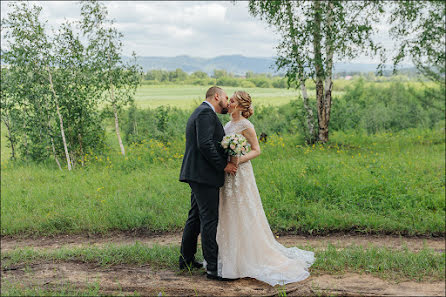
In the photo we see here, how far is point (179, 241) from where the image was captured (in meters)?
8.05

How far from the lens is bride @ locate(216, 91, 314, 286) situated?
5652 millimetres

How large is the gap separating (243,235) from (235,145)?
1.37 m

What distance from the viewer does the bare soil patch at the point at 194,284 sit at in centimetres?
524

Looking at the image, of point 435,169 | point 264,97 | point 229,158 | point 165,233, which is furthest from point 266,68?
point 264,97

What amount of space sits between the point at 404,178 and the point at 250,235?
20.2 feet

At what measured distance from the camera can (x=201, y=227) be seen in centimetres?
563

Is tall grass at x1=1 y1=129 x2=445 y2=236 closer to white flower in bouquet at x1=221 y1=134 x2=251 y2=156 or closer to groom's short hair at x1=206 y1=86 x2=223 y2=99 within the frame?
white flower in bouquet at x1=221 y1=134 x2=251 y2=156

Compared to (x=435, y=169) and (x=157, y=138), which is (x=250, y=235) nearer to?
(x=435, y=169)

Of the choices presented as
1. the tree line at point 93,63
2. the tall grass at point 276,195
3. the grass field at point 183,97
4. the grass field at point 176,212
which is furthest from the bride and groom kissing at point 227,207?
the grass field at point 183,97

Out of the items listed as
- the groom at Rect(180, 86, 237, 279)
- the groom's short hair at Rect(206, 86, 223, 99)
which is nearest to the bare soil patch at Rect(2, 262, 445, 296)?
the groom at Rect(180, 86, 237, 279)

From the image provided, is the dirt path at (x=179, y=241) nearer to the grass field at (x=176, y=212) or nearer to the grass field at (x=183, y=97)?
the grass field at (x=176, y=212)

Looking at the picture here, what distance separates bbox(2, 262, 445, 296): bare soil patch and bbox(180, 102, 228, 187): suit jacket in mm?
1427

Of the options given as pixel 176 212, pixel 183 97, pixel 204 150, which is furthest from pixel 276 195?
pixel 183 97

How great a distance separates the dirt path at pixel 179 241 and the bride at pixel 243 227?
1.97m
